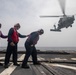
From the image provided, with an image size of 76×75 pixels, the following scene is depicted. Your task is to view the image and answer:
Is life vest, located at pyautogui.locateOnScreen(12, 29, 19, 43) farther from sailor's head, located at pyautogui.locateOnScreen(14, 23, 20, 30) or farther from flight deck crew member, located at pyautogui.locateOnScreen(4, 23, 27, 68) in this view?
sailor's head, located at pyautogui.locateOnScreen(14, 23, 20, 30)

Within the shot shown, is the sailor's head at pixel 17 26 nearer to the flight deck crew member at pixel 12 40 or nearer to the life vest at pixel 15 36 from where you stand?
the flight deck crew member at pixel 12 40

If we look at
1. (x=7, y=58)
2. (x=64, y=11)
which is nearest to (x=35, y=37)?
(x=7, y=58)

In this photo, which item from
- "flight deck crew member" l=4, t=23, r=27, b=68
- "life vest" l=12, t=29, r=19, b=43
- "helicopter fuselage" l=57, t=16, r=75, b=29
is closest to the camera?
→ "flight deck crew member" l=4, t=23, r=27, b=68

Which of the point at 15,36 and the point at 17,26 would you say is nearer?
the point at 17,26

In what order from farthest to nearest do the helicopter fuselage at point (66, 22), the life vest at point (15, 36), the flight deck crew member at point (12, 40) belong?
the helicopter fuselage at point (66, 22), the life vest at point (15, 36), the flight deck crew member at point (12, 40)

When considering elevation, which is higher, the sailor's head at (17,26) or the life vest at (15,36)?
the sailor's head at (17,26)

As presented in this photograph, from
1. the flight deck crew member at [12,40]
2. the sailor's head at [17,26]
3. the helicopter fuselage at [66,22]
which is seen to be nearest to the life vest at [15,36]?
the flight deck crew member at [12,40]

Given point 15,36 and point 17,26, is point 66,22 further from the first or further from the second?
point 17,26

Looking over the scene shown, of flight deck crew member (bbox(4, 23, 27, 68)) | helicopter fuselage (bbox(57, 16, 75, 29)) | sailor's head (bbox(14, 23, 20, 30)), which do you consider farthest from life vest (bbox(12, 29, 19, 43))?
helicopter fuselage (bbox(57, 16, 75, 29))

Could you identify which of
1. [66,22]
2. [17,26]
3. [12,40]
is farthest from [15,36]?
[66,22]

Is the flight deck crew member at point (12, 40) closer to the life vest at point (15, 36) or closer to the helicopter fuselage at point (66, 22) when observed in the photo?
the life vest at point (15, 36)

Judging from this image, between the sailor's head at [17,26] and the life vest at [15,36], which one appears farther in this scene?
the life vest at [15,36]

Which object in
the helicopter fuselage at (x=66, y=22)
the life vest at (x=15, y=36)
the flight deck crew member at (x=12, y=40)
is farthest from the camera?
the helicopter fuselage at (x=66, y=22)

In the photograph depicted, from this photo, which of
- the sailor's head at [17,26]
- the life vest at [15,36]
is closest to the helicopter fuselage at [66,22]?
the life vest at [15,36]
